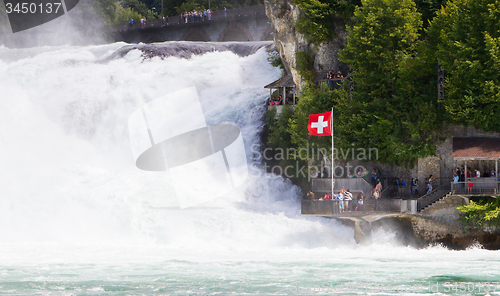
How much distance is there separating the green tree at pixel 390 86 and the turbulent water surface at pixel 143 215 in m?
5.48

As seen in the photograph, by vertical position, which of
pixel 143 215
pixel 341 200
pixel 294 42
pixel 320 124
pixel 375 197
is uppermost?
pixel 294 42

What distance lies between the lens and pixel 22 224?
120 ft

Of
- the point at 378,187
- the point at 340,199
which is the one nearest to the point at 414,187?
the point at 378,187

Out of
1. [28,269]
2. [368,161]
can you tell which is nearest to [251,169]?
[368,161]

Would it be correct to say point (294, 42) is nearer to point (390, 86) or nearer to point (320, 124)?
point (390, 86)

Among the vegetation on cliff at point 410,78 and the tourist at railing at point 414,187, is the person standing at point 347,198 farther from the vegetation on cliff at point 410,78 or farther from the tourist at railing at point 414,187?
the vegetation on cliff at point 410,78

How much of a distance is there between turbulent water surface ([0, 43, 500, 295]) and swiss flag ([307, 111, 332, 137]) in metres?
5.52

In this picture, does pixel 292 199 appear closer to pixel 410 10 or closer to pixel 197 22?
pixel 410 10

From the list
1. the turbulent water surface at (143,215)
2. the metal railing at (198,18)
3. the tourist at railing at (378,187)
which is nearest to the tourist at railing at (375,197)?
the tourist at railing at (378,187)

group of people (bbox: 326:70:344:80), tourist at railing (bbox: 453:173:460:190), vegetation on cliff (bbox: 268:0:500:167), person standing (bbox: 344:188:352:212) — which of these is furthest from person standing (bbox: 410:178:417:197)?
group of people (bbox: 326:70:344:80)

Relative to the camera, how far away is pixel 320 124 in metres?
36.2

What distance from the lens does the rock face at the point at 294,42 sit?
140 ft

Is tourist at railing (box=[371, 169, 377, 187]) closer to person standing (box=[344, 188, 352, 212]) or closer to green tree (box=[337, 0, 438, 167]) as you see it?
green tree (box=[337, 0, 438, 167])

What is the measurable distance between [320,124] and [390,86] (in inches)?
208
